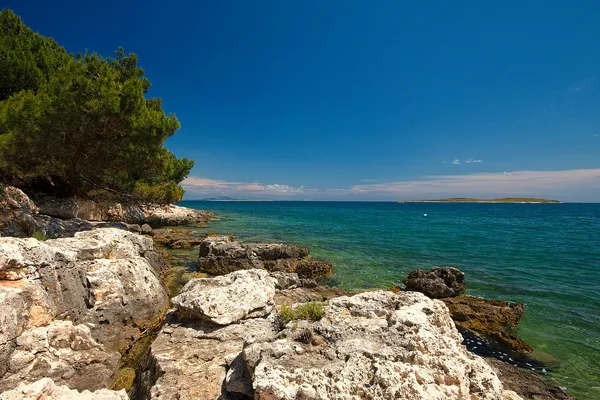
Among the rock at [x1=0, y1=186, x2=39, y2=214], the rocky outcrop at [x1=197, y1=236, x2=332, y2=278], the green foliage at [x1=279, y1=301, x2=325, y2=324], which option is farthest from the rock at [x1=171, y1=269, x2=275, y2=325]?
the rock at [x1=0, y1=186, x2=39, y2=214]

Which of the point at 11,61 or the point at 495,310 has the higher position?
the point at 11,61

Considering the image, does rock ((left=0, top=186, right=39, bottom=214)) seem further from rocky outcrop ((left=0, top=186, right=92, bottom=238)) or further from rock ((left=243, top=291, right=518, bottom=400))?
rock ((left=243, top=291, right=518, bottom=400))

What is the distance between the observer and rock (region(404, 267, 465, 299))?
567 inches

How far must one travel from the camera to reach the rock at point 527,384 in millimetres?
7000

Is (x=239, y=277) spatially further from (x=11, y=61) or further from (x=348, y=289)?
(x=11, y=61)

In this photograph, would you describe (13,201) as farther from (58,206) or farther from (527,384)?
(527,384)

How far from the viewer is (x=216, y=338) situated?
6359mm

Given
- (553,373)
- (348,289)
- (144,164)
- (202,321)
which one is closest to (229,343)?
(202,321)

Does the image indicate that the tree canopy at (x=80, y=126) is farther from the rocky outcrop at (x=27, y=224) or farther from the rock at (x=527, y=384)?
the rock at (x=527, y=384)

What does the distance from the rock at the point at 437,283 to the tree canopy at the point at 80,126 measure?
1587 cm

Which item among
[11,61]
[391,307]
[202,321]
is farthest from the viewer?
[11,61]

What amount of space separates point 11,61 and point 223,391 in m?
25.1

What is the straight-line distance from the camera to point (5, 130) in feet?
44.1

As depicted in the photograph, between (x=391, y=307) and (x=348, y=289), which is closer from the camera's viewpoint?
(x=391, y=307)
